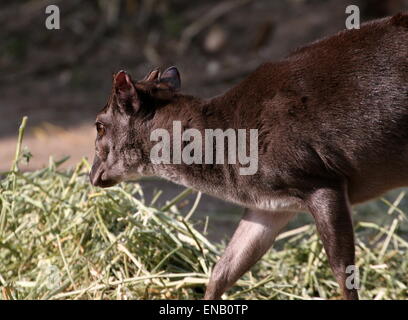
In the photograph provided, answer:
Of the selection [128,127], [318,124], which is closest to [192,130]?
[128,127]

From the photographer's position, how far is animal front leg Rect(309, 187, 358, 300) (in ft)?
13.6

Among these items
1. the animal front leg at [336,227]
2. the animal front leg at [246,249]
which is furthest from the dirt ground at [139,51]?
the animal front leg at [336,227]

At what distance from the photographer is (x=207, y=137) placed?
4410mm

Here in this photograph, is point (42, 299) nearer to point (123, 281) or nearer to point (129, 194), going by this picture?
point (123, 281)

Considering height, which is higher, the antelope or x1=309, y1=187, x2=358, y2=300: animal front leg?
the antelope

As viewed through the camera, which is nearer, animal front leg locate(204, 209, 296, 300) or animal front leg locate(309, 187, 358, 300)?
animal front leg locate(309, 187, 358, 300)

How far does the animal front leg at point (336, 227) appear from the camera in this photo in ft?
13.6

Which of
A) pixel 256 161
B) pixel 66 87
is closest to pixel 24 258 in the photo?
pixel 256 161

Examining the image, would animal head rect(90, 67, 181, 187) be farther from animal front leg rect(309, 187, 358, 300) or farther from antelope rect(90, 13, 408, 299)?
animal front leg rect(309, 187, 358, 300)

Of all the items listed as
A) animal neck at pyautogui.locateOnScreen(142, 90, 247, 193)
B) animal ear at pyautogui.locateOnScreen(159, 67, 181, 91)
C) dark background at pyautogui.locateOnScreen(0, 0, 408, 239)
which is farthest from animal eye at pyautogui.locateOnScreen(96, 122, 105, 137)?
dark background at pyautogui.locateOnScreen(0, 0, 408, 239)

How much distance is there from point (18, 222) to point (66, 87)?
5.19m

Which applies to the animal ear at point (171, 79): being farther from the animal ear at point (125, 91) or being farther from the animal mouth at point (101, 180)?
the animal mouth at point (101, 180)

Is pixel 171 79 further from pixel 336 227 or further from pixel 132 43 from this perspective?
pixel 132 43

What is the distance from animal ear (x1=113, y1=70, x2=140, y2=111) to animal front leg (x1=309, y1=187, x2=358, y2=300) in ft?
3.26
